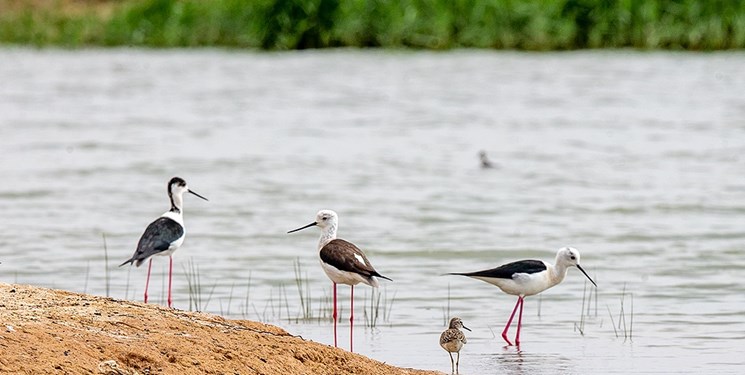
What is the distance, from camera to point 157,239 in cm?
1060

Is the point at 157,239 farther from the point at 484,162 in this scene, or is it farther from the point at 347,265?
the point at 484,162

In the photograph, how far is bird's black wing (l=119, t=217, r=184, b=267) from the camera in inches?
415

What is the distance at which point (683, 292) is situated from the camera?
11984 millimetres

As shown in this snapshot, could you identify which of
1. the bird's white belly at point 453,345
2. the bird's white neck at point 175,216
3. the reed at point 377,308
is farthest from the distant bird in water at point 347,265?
the bird's white neck at point 175,216

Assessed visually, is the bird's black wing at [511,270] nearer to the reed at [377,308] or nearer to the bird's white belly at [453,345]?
the reed at [377,308]

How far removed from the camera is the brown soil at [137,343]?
6.74m

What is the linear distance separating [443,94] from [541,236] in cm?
1533

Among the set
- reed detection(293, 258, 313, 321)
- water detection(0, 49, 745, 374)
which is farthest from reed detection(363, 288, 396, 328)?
reed detection(293, 258, 313, 321)

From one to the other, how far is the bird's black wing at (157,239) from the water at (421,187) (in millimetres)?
700

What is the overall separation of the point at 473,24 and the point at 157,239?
28247 mm

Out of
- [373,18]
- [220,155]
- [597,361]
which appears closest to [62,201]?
[220,155]

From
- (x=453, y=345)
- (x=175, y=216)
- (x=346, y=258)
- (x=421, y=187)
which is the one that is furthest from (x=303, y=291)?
(x=421, y=187)

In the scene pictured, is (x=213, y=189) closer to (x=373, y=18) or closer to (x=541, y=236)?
(x=541, y=236)

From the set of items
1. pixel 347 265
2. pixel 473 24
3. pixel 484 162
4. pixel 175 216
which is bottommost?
pixel 347 265
